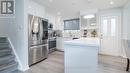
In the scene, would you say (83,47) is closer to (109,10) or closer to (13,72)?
(13,72)

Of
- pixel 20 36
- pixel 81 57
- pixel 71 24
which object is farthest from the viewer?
pixel 71 24

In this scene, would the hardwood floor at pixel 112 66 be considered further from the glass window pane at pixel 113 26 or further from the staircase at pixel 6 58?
the staircase at pixel 6 58

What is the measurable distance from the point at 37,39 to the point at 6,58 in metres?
1.18

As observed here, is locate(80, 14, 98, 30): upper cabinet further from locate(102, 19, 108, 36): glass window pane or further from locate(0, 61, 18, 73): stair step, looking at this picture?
locate(0, 61, 18, 73): stair step

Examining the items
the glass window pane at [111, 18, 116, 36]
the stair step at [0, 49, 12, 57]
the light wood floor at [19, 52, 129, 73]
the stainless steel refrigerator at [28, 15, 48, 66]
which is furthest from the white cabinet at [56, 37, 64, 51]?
the stair step at [0, 49, 12, 57]

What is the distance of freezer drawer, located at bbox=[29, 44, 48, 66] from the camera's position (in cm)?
329

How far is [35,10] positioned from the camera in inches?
158

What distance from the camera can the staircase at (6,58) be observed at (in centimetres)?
265

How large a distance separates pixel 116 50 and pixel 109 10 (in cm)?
221

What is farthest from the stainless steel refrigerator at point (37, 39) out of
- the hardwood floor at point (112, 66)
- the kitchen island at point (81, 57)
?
the hardwood floor at point (112, 66)

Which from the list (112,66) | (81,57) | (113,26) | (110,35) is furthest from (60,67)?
(113,26)

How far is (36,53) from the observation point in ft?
11.6

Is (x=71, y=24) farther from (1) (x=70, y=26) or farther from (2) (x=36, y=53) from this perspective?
(2) (x=36, y=53)

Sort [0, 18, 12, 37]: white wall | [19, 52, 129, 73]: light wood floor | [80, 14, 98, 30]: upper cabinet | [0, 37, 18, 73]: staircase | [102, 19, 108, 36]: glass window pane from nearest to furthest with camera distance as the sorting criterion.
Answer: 1. [0, 37, 18, 73]: staircase
2. [19, 52, 129, 73]: light wood floor
3. [0, 18, 12, 37]: white wall
4. [80, 14, 98, 30]: upper cabinet
5. [102, 19, 108, 36]: glass window pane
